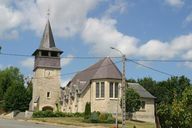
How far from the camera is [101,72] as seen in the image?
65062mm

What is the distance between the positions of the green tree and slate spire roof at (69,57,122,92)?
17.1m

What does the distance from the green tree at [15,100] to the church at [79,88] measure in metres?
→ 6.32

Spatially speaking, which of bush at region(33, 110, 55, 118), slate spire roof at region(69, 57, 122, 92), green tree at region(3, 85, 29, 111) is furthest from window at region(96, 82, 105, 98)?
green tree at region(3, 85, 29, 111)

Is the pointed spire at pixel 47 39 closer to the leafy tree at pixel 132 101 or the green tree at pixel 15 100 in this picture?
the green tree at pixel 15 100

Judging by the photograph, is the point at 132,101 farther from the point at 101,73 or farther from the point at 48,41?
the point at 48,41

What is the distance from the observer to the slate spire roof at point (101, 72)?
211 feet

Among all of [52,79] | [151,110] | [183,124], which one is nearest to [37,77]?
[52,79]

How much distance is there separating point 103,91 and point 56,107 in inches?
620

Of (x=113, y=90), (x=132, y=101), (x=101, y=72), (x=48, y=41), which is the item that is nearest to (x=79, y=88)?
(x=101, y=72)

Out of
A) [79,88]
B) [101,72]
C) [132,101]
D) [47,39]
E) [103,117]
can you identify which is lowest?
[103,117]

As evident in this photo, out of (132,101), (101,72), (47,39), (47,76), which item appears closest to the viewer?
(132,101)

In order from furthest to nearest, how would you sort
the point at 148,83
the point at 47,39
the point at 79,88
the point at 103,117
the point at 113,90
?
the point at 148,83, the point at 47,39, the point at 79,88, the point at 113,90, the point at 103,117

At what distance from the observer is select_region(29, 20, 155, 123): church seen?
63.6 m

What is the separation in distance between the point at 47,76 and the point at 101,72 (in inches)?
571
